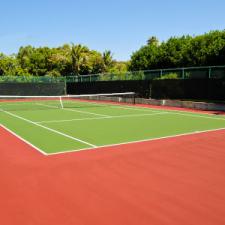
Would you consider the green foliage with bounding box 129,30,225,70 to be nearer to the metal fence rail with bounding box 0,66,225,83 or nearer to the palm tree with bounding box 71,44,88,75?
the metal fence rail with bounding box 0,66,225,83

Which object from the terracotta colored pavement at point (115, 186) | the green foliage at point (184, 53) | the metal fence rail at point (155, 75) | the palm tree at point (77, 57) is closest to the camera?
the terracotta colored pavement at point (115, 186)

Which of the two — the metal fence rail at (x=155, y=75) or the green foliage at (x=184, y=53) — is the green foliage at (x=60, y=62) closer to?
the green foliage at (x=184, y=53)

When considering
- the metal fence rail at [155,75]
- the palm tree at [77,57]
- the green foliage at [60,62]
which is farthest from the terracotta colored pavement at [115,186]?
the palm tree at [77,57]

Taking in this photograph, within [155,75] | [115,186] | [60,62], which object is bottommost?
[115,186]

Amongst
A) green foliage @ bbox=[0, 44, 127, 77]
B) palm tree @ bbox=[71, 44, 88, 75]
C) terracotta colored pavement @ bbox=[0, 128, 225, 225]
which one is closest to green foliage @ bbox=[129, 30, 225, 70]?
green foliage @ bbox=[0, 44, 127, 77]

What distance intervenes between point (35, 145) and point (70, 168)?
7.92ft

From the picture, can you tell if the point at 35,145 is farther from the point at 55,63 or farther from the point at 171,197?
the point at 55,63

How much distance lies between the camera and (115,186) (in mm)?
5391

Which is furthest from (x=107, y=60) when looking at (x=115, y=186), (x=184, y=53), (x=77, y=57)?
(x=115, y=186)

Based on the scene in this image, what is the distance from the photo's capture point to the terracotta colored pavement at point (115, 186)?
168 inches

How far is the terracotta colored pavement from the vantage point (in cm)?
427

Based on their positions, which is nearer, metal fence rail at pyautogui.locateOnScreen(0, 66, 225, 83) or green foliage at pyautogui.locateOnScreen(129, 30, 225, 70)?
metal fence rail at pyautogui.locateOnScreen(0, 66, 225, 83)

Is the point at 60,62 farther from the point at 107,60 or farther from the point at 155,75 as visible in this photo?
the point at 155,75

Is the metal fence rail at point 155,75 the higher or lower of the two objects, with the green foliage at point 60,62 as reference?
lower
